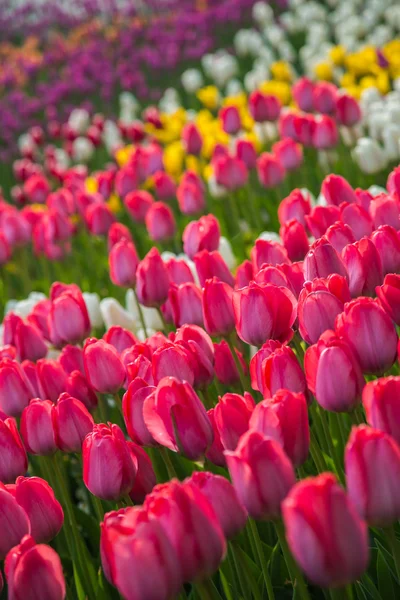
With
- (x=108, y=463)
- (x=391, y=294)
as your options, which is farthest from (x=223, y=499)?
(x=391, y=294)

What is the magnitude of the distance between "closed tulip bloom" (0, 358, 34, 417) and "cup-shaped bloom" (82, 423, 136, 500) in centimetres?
56

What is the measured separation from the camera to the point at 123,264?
2.98 metres

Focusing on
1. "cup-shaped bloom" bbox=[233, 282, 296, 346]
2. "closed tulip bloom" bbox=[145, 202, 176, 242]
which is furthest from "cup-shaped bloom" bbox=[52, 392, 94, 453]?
"closed tulip bloom" bbox=[145, 202, 176, 242]

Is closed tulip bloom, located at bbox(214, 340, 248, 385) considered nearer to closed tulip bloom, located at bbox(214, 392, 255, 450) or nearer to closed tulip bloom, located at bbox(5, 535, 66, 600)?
closed tulip bloom, located at bbox(214, 392, 255, 450)

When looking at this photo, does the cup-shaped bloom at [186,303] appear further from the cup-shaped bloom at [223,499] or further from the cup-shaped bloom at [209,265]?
the cup-shaped bloom at [223,499]

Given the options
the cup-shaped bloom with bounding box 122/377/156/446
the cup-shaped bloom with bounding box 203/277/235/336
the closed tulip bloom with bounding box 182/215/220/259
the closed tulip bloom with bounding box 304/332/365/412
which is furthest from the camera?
the closed tulip bloom with bounding box 182/215/220/259

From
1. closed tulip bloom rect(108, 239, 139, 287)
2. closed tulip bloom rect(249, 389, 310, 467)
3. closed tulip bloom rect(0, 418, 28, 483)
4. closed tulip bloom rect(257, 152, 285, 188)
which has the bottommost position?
closed tulip bloom rect(249, 389, 310, 467)

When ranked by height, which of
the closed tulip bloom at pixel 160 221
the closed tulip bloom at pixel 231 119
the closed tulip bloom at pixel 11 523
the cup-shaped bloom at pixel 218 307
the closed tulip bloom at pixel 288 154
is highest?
the closed tulip bloom at pixel 231 119

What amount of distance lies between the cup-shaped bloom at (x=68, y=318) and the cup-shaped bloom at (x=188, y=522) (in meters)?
1.41

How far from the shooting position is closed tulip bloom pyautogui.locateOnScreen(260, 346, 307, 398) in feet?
5.24

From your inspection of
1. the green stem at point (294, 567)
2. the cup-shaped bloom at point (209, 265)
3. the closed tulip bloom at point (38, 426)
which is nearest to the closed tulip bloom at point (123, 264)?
the cup-shaped bloom at point (209, 265)

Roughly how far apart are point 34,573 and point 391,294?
0.87m

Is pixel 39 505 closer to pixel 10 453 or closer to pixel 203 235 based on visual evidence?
pixel 10 453

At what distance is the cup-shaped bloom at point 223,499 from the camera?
4.39ft
